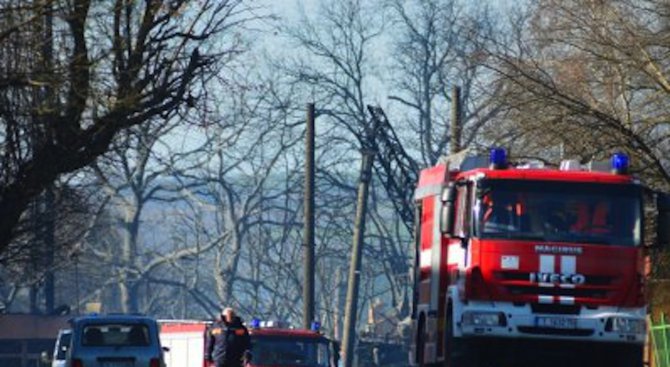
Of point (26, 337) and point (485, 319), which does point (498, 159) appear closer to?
point (485, 319)

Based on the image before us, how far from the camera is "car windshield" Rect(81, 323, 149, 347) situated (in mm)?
32719

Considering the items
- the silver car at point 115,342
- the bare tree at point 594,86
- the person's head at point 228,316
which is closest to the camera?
the person's head at point 228,316

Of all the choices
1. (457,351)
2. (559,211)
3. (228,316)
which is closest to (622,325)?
(559,211)

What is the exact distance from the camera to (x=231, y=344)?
28812 millimetres

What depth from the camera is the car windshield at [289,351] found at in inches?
1213

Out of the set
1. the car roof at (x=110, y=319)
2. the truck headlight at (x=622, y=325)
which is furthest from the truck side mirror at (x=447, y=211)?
the car roof at (x=110, y=319)

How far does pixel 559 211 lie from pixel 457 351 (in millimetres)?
2303

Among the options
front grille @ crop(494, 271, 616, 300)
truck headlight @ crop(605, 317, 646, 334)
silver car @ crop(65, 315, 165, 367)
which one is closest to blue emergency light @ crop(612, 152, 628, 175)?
front grille @ crop(494, 271, 616, 300)

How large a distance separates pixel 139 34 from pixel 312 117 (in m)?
24.4

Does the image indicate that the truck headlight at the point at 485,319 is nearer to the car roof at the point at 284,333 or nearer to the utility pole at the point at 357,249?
the car roof at the point at 284,333

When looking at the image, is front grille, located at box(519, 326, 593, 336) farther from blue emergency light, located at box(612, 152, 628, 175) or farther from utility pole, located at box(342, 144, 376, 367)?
utility pole, located at box(342, 144, 376, 367)

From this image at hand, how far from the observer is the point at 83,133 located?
27.2 metres

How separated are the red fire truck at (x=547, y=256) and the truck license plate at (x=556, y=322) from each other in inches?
0.5

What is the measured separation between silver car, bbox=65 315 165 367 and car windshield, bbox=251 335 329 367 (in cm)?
234
